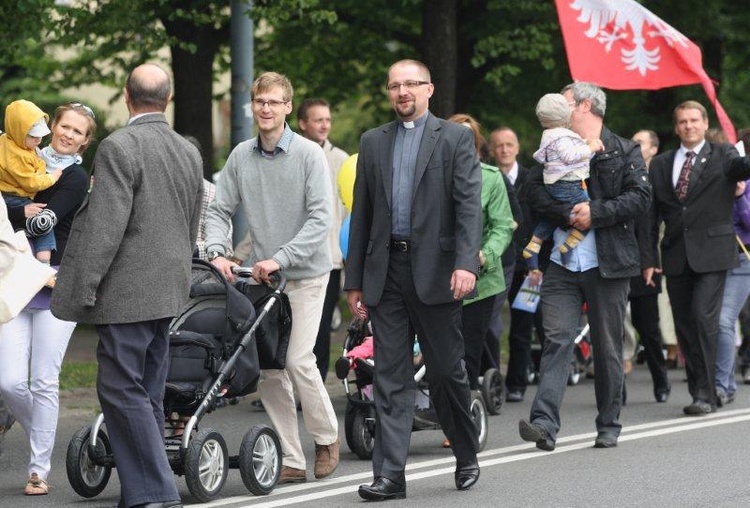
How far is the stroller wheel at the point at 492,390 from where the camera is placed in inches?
453

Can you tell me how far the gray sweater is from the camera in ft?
28.5

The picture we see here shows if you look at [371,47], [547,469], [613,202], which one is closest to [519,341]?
[613,202]

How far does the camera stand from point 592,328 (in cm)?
999

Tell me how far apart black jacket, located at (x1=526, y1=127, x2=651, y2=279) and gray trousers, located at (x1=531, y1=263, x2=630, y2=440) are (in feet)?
0.43

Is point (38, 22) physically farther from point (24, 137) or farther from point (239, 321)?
point (239, 321)

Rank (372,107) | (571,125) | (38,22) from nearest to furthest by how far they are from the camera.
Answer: (571,125)
(38,22)
(372,107)

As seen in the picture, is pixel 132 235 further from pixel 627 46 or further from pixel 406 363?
pixel 627 46

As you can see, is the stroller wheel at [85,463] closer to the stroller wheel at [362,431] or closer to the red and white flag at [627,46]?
the stroller wheel at [362,431]

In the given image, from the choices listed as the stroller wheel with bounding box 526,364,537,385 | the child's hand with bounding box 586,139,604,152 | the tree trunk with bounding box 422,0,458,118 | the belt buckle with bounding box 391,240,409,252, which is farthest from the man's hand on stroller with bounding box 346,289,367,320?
the tree trunk with bounding box 422,0,458,118

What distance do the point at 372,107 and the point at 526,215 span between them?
11865 millimetres

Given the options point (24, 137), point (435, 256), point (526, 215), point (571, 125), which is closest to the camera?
point (435, 256)

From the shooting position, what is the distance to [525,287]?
1284 centimetres

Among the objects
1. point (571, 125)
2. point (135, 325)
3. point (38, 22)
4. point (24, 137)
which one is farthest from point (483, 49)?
point (135, 325)

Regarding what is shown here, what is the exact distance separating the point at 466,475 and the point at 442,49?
10937 mm
